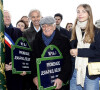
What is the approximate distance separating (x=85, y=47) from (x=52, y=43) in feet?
1.62

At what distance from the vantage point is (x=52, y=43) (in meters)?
3.02

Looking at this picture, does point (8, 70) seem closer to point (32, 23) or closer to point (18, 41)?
point (18, 41)

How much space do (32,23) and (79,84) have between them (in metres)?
1.72

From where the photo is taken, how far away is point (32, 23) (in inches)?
163

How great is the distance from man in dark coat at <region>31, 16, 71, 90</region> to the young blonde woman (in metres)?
0.16

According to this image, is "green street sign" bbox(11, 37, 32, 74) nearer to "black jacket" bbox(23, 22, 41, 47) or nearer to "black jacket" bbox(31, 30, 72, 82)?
"black jacket" bbox(31, 30, 72, 82)

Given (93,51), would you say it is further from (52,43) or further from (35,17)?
(35,17)

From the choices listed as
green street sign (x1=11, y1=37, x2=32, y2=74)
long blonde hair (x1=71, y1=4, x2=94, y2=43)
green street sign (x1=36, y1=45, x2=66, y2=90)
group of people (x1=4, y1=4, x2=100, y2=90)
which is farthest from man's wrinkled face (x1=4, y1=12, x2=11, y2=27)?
long blonde hair (x1=71, y1=4, x2=94, y2=43)

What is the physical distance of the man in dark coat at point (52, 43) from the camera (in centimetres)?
292

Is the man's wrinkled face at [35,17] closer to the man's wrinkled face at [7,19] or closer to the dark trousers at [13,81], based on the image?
the man's wrinkled face at [7,19]

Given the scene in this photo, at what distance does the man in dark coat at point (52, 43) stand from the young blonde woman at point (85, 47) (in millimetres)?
156

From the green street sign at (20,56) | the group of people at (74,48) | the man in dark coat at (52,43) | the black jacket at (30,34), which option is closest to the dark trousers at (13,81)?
the group of people at (74,48)

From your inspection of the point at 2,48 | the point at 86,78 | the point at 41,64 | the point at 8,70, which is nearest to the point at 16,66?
the point at 8,70

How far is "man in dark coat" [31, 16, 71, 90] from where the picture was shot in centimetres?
292
